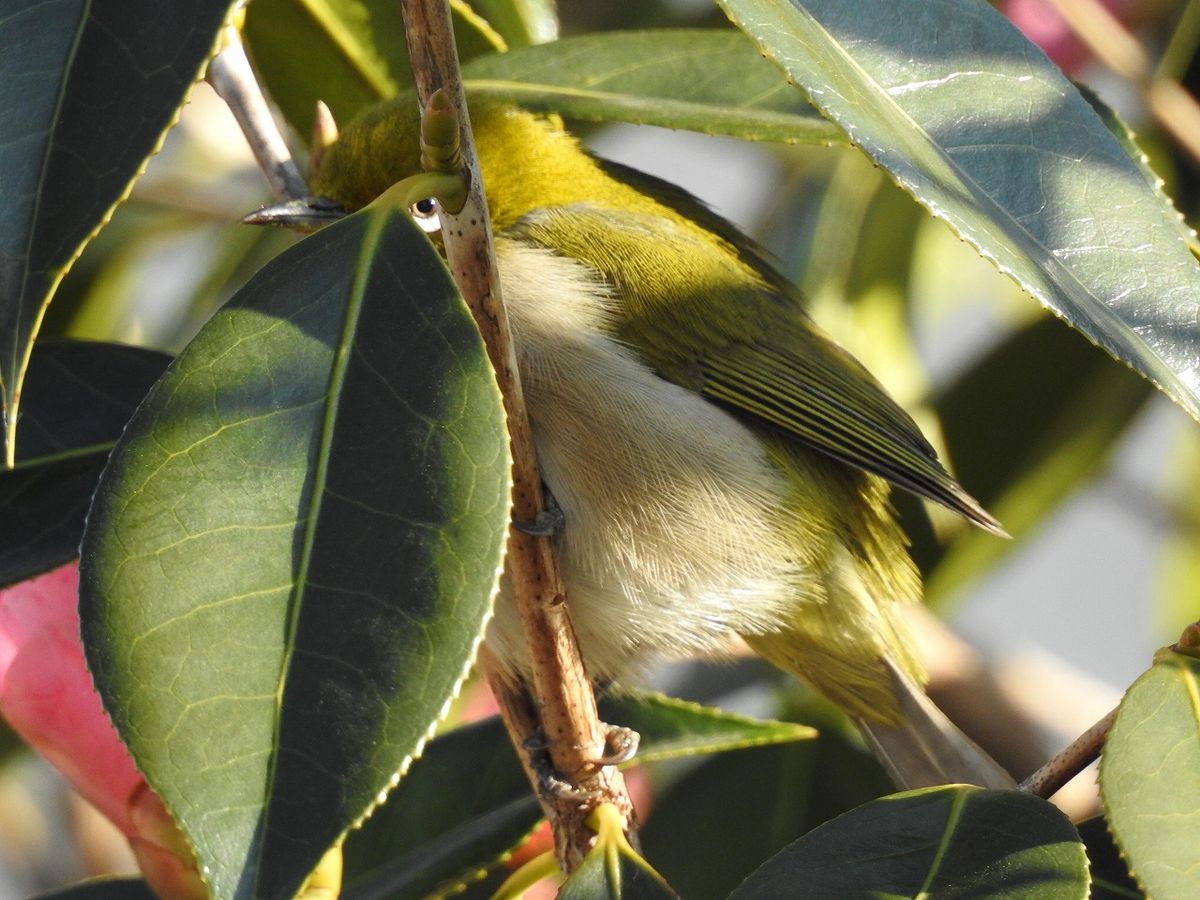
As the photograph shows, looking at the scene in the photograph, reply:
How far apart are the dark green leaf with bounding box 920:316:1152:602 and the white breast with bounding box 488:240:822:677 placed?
750 millimetres

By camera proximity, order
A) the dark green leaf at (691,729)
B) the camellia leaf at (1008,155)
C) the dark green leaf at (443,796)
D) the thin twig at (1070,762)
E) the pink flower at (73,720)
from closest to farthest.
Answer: the camellia leaf at (1008,155) → the thin twig at (1070,762) → the pink flower at (73,720) → the dark green leaf at (691,729) → the dark green leaf at (443,796)

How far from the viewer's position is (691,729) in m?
2.33

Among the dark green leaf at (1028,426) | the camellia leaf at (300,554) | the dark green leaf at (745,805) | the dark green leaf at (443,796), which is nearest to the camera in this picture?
A: the camellia leaf at (300,554)

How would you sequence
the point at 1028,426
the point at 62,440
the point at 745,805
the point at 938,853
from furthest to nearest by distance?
the point at 1028,426 < the point at 745,805 < the point at 62,440 < the point at 938,853

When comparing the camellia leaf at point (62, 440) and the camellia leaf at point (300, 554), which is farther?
the camellia leaf at point (62, 440)

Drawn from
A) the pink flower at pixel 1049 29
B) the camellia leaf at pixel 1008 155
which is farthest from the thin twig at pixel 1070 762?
the pink flower at pixel 1049 29

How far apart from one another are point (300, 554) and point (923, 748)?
5.47ft

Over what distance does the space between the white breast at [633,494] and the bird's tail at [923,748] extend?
0.29m

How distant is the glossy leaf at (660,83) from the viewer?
2.03 m

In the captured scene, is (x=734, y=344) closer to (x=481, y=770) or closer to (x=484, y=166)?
(x=484, y=166)

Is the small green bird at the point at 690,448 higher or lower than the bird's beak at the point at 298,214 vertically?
lower

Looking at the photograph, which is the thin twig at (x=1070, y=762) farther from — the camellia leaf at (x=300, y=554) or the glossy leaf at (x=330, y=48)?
the glossy leaf at (x=330, y=48)

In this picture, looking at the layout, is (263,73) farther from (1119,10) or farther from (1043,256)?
(1119,10)

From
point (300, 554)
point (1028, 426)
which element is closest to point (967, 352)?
point (1028, 426)
